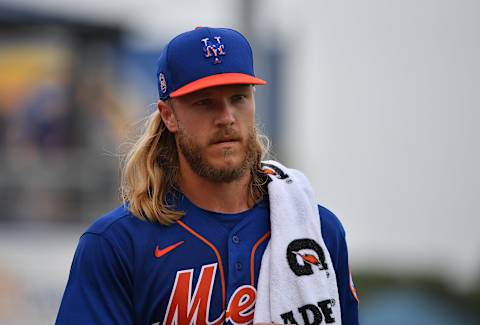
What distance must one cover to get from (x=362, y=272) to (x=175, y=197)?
11.7m

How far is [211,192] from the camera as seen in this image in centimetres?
396

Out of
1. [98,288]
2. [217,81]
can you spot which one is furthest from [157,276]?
[217,81]

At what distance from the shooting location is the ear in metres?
3.94

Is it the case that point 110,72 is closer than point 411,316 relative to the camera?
No

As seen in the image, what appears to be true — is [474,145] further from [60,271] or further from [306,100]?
[60,271]

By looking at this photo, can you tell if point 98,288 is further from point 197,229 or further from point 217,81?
point 217,81

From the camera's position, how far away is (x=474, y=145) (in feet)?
65.8

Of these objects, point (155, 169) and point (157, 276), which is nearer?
point (157, 276)

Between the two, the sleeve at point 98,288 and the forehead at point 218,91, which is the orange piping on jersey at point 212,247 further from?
the forehead at point 218,91

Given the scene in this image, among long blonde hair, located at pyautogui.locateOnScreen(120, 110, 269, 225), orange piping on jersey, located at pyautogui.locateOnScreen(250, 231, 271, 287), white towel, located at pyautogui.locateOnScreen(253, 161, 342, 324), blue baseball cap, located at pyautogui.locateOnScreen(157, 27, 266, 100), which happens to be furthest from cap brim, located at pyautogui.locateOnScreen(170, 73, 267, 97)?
orange piping on jersey, located at pyautogui.locateOnScreen(250, 231, 271, 287)

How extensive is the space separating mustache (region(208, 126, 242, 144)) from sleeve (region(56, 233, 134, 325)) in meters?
0.52

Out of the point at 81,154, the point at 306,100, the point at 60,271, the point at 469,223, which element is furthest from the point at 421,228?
the point at 60,271

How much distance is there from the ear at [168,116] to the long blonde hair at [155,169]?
7cm

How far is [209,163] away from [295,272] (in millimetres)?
500
